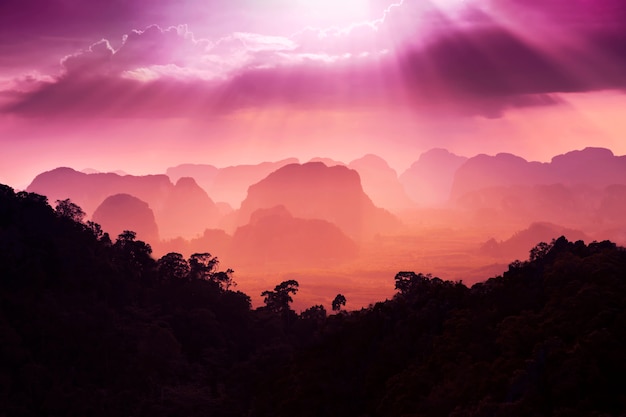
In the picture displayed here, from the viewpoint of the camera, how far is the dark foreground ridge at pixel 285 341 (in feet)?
174

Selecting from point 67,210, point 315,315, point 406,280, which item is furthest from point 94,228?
point 406,280

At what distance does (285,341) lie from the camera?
110 m

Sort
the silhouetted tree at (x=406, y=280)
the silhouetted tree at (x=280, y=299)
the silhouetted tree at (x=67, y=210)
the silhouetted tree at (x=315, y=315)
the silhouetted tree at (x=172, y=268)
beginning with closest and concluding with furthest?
the silhouetted tree at (x=406, y=280), the silhouetted tree at (x=315, y=315), the silhouetted tree at (x=172, y=268), the silhouetted tree at (x=280, y=299), the silhouetted tree at (x=67, y=210)

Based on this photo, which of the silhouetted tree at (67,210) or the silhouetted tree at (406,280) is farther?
the silhouetted tree at (67,210)

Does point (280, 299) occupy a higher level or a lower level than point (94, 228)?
lower

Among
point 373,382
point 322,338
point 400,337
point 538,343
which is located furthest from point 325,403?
point 538,343

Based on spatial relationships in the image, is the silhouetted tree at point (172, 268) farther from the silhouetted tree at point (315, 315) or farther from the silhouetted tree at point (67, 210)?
the silhouetted tree at point (315, 315)

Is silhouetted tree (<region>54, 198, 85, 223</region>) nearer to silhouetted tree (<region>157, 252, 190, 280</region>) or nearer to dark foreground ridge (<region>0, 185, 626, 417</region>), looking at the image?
dark foreground ridge (<region>0, 185, 626, 417</region>)

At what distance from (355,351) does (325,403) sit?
9832 millimetres

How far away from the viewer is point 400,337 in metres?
74.4

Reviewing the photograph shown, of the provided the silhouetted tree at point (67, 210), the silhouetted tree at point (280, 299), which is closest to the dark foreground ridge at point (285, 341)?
the silhouetted tree at point (280, 299)

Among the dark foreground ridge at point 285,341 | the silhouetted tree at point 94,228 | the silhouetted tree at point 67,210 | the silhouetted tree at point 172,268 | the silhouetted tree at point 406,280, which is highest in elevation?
the silhouetted tree at point 67,210

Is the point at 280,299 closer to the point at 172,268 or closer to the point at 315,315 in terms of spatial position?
the point at 315,315

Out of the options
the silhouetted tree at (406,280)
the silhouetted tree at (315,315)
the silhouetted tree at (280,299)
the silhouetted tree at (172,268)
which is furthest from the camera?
the silhouetted tree at (280,299)
